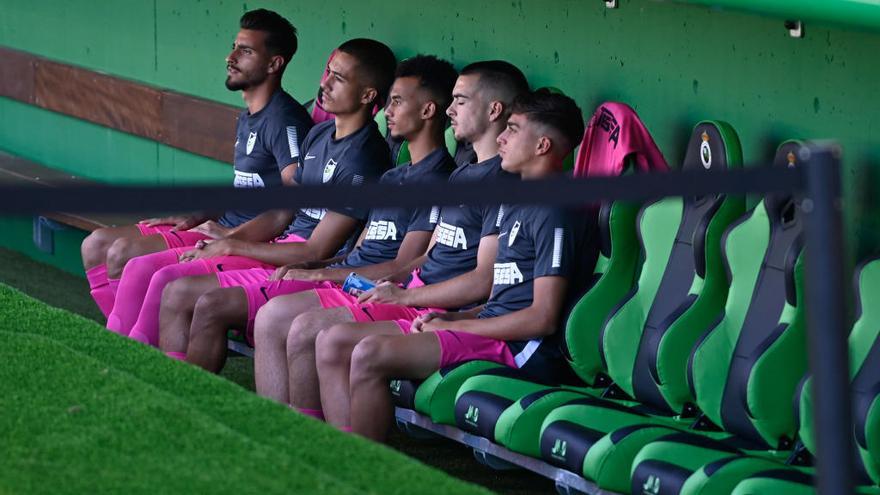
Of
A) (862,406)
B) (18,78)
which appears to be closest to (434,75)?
(862,406)

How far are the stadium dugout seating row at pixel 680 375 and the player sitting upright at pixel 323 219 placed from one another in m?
1.04

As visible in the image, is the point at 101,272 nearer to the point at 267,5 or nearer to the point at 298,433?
the point at 267,5

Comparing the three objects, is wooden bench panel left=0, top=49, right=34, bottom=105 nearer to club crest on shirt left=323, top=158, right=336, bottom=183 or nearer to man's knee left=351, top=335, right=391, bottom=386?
club crest on shirt left=323, top=158, right=336, bottom=183

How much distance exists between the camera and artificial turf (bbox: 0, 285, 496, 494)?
1931mm

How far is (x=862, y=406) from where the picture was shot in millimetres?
3121

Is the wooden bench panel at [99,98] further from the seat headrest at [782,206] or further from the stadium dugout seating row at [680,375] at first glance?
the seat headrest at [782,206]

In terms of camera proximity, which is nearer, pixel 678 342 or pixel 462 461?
pixel 678 342

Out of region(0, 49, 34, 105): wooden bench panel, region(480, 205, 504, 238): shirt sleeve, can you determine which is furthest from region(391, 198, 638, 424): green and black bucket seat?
region(0, 49, 34, 105): wooden bench panel

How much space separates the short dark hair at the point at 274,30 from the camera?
17.9 ft

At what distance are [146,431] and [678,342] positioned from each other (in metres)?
1.83

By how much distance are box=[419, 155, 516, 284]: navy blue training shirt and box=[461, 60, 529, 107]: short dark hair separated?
181mm

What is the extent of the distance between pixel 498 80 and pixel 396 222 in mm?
635

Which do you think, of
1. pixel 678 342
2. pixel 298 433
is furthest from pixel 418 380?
pixel 298 433

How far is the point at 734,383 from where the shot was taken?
3420 mm
